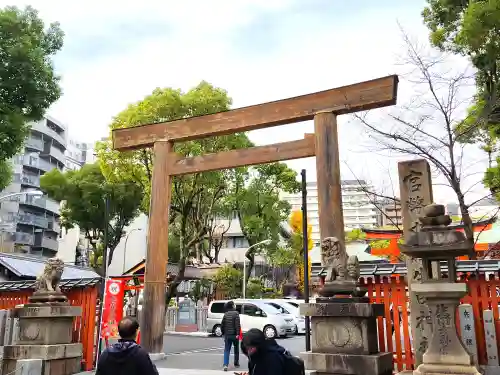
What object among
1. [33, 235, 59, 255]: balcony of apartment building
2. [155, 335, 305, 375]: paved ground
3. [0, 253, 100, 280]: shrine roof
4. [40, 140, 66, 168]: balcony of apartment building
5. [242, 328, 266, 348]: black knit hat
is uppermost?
[40, 140, 66, 168]: balcony of apartment building

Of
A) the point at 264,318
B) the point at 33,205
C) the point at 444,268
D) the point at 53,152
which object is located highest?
the point at 53,152

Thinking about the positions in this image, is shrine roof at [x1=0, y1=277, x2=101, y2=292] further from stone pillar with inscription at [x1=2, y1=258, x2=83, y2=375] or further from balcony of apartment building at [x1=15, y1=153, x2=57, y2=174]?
balcony of apartment building at [x1=15, y1=153, x2=57, y2=174]

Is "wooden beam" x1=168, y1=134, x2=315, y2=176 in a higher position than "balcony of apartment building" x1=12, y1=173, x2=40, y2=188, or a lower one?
lower

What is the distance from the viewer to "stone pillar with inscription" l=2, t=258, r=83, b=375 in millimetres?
10414

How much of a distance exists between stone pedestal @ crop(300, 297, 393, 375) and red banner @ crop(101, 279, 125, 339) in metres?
5.98

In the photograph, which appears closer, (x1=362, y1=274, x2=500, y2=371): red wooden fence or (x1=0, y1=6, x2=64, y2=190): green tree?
(x1=362, y1=274, x2=500, y2=371): red wooden fence

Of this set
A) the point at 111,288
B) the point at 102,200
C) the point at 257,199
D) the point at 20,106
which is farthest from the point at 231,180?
the point at 111,288

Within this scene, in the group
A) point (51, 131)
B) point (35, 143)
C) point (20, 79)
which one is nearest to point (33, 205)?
point (35, 143)

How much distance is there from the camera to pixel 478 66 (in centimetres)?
1344

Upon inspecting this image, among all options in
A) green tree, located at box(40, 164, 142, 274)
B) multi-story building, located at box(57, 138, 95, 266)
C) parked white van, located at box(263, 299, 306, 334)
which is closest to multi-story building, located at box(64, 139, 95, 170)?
multi-story building, located at box(57, 138, 95, 266)

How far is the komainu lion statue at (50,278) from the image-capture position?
11031 mm

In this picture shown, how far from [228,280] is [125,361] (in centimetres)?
2993

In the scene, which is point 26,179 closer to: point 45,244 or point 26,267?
point 45,244

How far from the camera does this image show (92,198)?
3438 centimetres
